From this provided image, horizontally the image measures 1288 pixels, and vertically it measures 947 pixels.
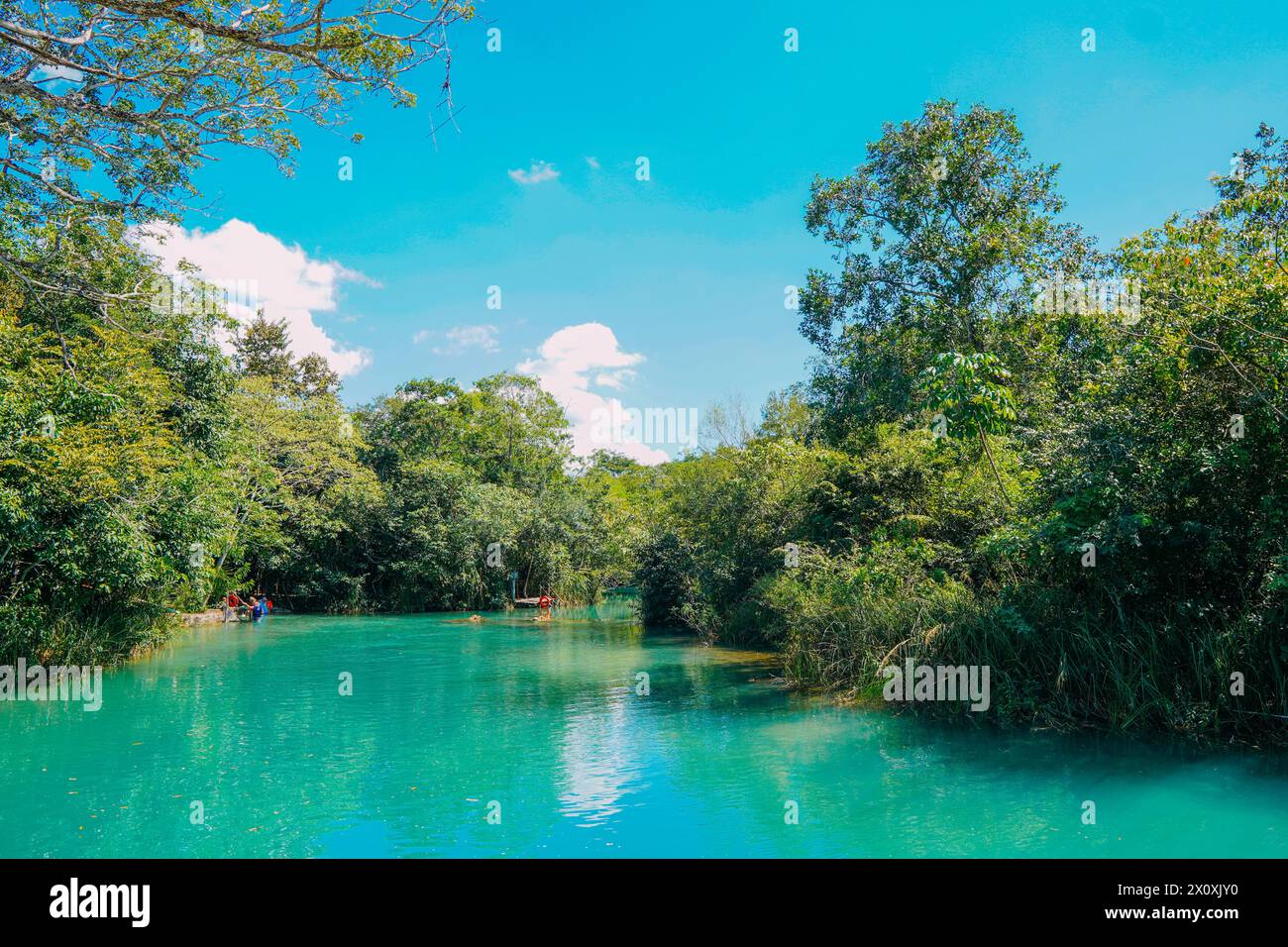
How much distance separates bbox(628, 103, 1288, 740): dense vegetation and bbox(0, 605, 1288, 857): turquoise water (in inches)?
43.1

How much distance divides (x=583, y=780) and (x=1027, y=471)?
27.8 feet

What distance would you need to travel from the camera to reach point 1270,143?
2503 centimetres

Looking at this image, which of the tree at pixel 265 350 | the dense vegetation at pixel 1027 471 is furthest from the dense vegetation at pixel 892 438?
the tree at pixel 265 350

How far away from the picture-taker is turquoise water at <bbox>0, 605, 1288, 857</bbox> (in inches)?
272

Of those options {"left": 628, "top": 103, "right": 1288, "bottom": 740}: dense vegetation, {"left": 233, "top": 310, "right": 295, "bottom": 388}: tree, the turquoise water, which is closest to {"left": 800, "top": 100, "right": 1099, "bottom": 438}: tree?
{"left": 628, "top": 103, "right": 1288, "bottom": 740}: dense vegetation

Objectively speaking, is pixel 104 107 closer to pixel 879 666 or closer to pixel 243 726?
pixel 243 726

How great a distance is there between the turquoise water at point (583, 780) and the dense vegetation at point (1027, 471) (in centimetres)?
109

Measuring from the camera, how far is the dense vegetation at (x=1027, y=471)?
9328 millimetres

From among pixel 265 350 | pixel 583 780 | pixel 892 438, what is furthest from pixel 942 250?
pixel 265 350

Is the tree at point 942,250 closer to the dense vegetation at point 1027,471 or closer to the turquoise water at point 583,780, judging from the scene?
the dense vegetation at point 1027,471

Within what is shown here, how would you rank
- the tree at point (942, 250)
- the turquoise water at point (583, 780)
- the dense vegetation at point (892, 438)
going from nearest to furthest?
the turquoise water at point (583, 780), the dense vegetation at point (892, 438), the tree at point (942, 250)

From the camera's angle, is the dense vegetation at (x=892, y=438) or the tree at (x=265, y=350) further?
the tree at (x=265, y=350)

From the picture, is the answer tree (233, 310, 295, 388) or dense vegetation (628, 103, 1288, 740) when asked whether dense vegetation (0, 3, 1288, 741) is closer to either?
dense vegetation (628, 103, 1288, 740)

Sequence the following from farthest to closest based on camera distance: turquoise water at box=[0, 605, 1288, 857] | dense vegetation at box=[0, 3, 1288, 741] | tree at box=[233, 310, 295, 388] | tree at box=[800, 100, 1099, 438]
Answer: tree at box=[233, 310, 295, 388] → tree at box=[800, 100, 1099, 438] → dense vegetation at box=[0, 3, 1288, 741] → turquoise water at box=[0, 605, 1288, 857]
